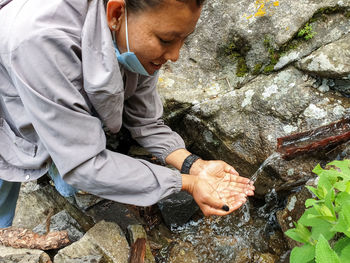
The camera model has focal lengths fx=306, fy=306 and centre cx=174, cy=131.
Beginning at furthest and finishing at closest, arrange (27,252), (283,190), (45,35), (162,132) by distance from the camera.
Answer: (283,190) < (162,132) < (27,252) < (45,35)

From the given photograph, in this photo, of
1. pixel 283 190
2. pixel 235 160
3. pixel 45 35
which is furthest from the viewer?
pixel 235 160

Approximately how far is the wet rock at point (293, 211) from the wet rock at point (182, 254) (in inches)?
33.9

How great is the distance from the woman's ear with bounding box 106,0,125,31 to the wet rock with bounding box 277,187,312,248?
76.1 inches

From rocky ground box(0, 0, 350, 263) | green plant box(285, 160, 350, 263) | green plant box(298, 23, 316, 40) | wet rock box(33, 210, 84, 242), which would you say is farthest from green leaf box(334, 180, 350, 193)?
wet rock box(33, 210, 84, 242)

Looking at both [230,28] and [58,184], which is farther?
[230,28]

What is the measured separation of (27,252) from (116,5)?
2.04 metres

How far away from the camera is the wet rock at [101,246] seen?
8.05 feet

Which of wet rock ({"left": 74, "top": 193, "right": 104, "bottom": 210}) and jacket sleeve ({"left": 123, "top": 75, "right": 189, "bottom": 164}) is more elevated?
jacket sleeve ({"left": 123, "top": 75, "right": 189, "bottom": 164})

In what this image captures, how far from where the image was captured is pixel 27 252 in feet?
8.09

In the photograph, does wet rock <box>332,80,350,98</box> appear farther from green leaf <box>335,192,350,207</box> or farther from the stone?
the stone

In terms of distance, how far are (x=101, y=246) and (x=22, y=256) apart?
60 cm

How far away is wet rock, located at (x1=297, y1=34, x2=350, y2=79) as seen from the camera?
260 centimetres

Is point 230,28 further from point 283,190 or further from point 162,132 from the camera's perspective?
point 283,190

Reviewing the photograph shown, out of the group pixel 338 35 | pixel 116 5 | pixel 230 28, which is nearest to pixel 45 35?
pixel 116 5
